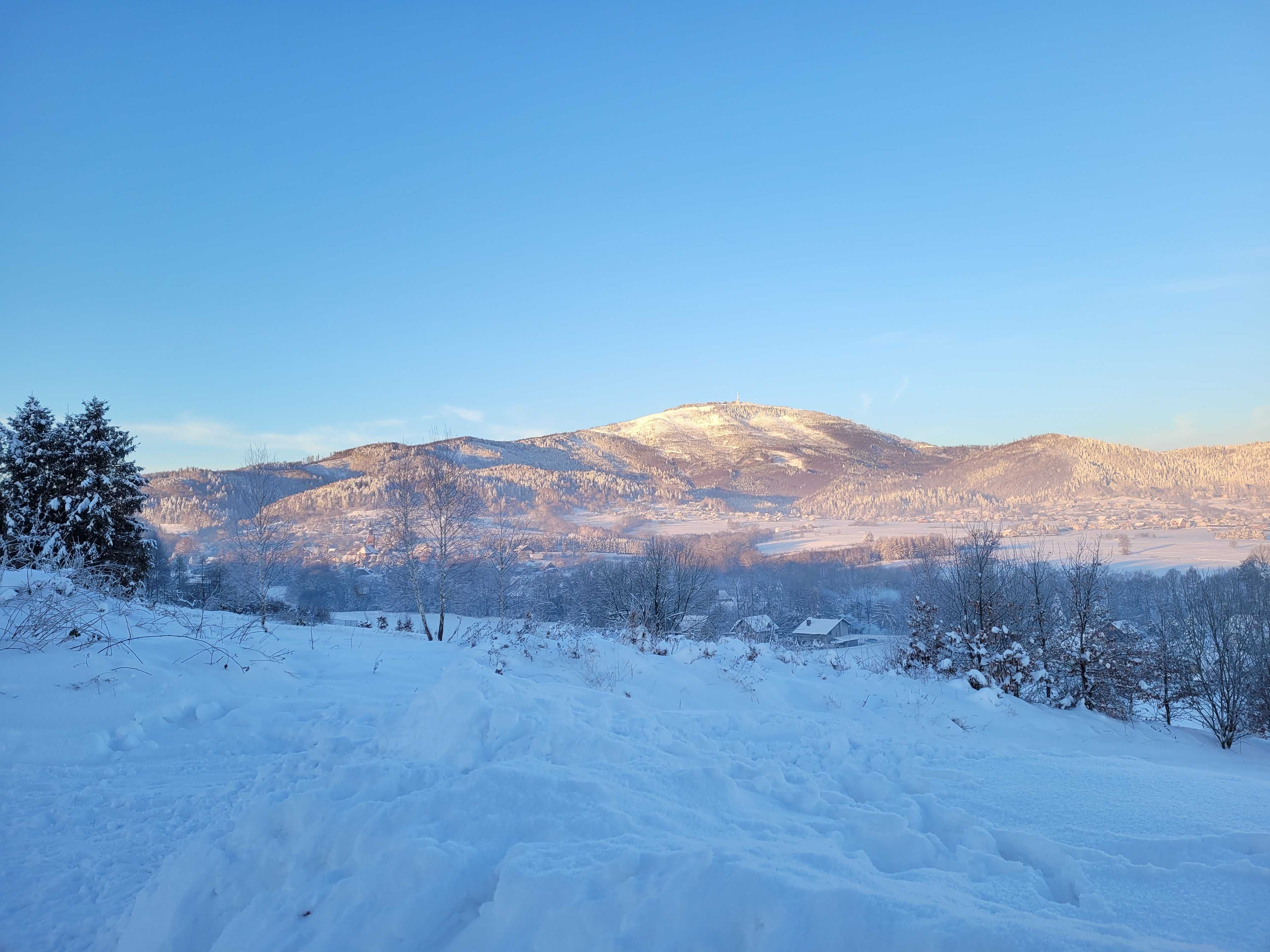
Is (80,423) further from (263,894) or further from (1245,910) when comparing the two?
(1245,910)

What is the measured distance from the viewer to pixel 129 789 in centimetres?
426

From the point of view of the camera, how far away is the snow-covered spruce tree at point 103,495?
20.1 meters

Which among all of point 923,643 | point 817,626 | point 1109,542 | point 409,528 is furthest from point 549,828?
point 1109,542

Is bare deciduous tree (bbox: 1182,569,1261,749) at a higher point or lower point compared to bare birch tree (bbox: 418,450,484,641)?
lower

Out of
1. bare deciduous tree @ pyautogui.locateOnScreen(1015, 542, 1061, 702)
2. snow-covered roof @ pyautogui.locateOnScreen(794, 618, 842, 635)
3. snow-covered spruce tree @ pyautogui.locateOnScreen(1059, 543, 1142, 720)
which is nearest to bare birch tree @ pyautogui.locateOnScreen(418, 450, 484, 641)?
snow-covered spruce tree @ pyautogui.locateOnScreen(1059, 543, 1142, 720)

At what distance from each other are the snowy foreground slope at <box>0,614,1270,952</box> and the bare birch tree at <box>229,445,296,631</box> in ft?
51.3

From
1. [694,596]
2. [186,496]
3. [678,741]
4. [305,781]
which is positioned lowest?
[694,596]

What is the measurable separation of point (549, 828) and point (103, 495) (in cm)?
→ 2544

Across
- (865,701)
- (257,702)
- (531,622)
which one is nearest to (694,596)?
(531,622)

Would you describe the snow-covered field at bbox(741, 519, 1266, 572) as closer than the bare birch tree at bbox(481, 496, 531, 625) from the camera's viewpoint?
No

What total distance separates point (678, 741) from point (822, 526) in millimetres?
110790

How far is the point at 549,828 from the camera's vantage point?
3068mm

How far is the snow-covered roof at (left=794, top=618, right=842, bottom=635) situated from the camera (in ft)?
178

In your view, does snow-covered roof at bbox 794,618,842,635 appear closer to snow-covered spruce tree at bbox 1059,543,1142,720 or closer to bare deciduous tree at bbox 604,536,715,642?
bare deciduous tree at bbox 604,536,715,642
